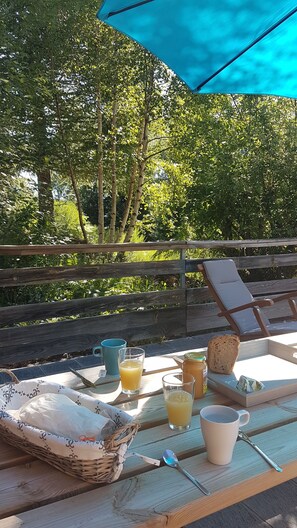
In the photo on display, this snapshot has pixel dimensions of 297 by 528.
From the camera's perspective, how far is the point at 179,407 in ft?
4.11

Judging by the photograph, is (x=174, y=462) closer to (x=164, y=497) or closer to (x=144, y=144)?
(x=164, y=497)

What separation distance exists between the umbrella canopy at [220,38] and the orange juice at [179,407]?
5.08 feet

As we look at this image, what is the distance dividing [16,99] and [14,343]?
250cm

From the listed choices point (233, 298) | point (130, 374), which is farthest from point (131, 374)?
point (233, 298)

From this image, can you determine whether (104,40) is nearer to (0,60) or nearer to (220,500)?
(0,60)

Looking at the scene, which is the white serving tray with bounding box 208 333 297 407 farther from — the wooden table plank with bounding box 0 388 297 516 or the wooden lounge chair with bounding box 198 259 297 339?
the wooden lounge chair with bounding box 198 259 297 339

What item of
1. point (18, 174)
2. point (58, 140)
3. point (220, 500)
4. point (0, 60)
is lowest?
point (220, 500)

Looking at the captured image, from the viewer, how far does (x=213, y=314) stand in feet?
14.1

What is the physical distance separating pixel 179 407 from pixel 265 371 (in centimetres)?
62

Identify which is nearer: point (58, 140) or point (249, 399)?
point (249, 399)

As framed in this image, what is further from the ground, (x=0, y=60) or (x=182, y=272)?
(x=0, y=60)

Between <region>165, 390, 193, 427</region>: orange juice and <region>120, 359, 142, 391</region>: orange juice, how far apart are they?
0.27 meters

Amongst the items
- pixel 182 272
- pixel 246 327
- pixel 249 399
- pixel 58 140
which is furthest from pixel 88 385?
pixel 58 140

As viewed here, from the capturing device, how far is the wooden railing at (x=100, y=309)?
335cm
